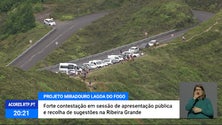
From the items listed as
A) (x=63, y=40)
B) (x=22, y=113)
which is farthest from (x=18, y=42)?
(x=22, y=113)

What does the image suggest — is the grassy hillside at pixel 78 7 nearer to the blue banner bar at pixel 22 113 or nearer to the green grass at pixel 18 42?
the green grass at pixel 18 42

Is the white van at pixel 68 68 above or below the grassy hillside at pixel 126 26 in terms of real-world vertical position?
above

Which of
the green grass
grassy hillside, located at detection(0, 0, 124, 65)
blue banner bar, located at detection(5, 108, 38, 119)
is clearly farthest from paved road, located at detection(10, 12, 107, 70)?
blue banner bar, located at detection(5, 108, 38, 119)

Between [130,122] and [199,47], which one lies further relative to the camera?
[199,47]

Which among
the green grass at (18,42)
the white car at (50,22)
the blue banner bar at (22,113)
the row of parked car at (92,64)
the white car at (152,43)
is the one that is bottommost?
→ the green grass at (18,42)

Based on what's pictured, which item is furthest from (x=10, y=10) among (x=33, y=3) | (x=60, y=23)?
(x=60, y=23)

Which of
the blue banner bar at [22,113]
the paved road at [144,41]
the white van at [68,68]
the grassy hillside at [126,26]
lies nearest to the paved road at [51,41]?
the grassy hillside at [126,26]

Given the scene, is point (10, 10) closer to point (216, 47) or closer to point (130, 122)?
point (216, 47)

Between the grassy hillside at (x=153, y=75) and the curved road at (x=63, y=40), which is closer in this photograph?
the grassy hillside at (x=153, y=75)
